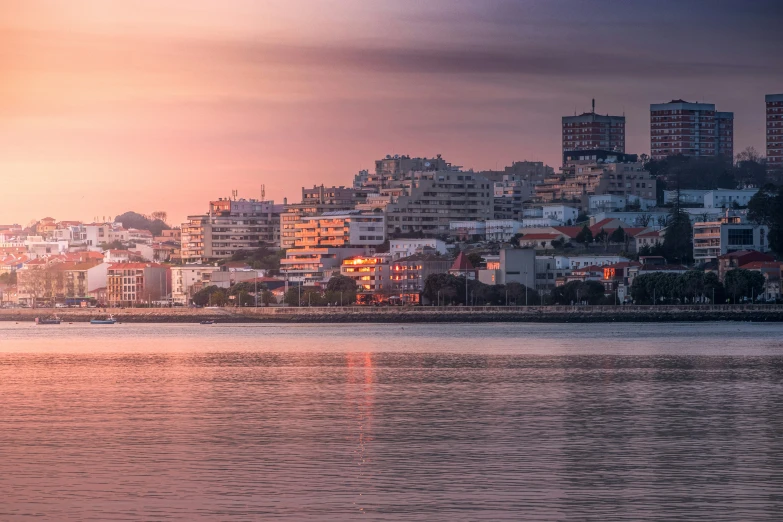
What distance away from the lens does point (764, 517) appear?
51.1ft

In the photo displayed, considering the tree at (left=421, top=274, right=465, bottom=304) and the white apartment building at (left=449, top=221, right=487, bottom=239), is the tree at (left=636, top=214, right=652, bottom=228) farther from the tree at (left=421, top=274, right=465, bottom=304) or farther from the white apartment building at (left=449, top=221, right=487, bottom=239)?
the tree at (left=421, top=274, right=465, bottom=304)

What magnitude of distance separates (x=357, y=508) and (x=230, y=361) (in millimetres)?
33253

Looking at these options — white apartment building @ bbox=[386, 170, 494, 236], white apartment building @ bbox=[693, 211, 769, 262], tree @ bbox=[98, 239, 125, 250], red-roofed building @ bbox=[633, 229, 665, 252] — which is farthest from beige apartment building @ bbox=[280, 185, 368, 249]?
white apartment building @ bbox=[693, 211, 769, 262]

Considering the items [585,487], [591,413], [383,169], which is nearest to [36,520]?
[585,487]

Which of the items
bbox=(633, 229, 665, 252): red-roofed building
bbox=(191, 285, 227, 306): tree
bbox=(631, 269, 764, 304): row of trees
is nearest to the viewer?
bbox=(631, 269, 764, 304): row of trees

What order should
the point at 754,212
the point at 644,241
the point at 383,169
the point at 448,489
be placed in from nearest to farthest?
the point at 448,489 < the point at 754,212 < the point at 644,241 < the point at 383,169

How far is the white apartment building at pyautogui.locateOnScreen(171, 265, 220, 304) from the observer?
468 ft

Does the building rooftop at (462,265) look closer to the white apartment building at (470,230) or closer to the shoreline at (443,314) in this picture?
the shoreline at (443,314)

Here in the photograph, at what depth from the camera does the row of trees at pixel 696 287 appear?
9738cm

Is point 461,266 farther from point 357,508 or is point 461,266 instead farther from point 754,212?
point 357,508

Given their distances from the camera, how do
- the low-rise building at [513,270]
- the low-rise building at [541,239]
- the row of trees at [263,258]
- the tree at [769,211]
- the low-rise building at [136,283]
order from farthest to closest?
the row of trees at [263,258]
the low-rise building at [136,283]
the low-rise building at [541,239]
the low-rise building at [513,270]
the tree at [769,211]

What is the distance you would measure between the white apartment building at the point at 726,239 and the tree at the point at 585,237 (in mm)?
18842

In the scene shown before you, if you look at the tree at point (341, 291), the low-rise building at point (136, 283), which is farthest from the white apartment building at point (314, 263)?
the low-rise building at point (136, 283)

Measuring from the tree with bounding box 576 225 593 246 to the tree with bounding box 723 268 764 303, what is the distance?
34.3 metres
